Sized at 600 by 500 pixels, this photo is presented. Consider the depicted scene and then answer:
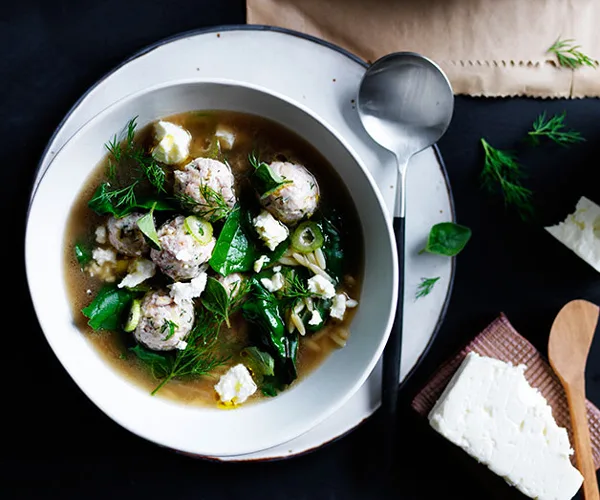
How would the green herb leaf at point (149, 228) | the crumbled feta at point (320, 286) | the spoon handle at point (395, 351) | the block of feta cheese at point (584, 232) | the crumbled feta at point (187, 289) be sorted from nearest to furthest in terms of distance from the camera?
the green herb leaf at point (149, 228)
the crumbled feta at point (187, 289)
the crumbled feta at point (320, 286)
the spoon handle at point (395, 351)
the block of feta cheese at point (584, 232)

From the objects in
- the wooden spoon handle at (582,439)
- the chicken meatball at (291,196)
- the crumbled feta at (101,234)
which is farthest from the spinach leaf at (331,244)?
the wooden spoon handle at (582,439)

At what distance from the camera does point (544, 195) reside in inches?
110

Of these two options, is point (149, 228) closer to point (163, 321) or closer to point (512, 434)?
point (163, 321)

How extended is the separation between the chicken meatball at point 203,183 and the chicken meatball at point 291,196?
16cm

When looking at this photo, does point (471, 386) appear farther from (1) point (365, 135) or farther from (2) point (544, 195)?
(1) point (365, 135)

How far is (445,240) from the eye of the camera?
248cm

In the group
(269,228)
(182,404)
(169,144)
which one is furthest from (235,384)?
(169,144)

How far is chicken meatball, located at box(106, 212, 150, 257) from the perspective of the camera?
2213 millimetres

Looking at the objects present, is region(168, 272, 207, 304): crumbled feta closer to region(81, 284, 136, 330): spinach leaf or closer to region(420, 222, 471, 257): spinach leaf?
region(81, 284, 136, 330): spinach leaf

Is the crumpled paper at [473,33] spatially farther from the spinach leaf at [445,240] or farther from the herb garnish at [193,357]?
the herb garnish at [193,357]

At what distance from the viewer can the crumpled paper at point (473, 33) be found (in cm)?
257

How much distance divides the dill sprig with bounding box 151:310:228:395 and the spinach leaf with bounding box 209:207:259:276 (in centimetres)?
20

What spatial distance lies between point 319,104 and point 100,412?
1.54m

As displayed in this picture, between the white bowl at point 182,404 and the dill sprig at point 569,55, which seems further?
the dill sprig at point 569,55
